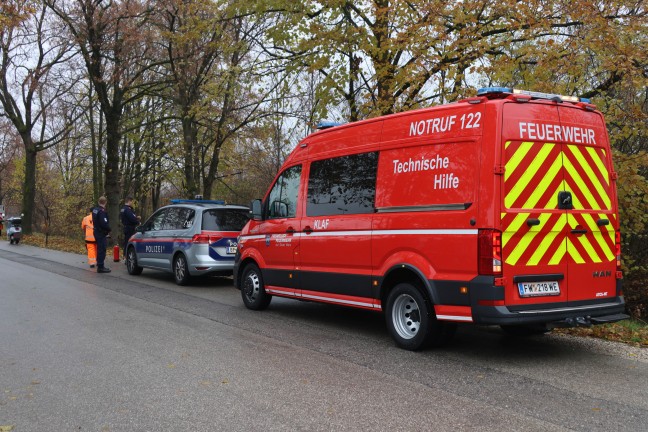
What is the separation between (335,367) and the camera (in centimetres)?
552

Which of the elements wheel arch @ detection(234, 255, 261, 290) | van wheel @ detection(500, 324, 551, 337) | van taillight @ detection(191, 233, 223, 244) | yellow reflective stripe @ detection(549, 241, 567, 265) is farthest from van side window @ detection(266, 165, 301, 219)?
yellow reflective stripe @ detection(549, 241, 567, 265)

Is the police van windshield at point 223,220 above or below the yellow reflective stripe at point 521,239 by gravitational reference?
above

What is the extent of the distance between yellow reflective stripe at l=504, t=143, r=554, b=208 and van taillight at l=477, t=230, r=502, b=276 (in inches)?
13.6

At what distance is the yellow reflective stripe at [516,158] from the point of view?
5.47 metres

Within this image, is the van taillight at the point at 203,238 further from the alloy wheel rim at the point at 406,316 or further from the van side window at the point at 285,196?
the alloy wheel rim at the point at 406,316

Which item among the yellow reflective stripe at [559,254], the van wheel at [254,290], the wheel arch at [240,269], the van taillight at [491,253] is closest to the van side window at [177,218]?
the wheel arch at [240,269]

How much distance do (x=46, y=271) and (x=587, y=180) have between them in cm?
1325

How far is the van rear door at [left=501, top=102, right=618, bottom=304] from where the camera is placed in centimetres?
547

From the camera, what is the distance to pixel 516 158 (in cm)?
553

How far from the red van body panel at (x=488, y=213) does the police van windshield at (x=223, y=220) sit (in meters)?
5.45

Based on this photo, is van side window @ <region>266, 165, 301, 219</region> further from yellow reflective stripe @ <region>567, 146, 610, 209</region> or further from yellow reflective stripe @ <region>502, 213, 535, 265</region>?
yellow reflective stripe @ <region>567, 146, 610, 209</region>

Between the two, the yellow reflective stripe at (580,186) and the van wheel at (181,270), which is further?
the van wheel at (181,270)

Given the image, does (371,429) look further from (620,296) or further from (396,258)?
(620,296)

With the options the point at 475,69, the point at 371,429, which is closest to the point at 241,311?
the point at 371,429
